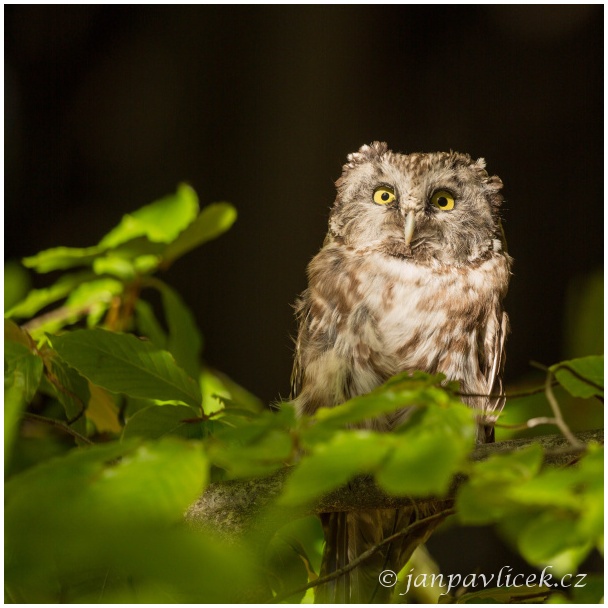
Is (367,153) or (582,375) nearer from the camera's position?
(582,375)

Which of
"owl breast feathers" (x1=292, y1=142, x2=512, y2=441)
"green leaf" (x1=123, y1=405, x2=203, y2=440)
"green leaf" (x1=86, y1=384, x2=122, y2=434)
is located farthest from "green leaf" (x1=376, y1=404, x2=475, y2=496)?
"green leaf" (x1=86, y1=384, x2=122, y2=434)

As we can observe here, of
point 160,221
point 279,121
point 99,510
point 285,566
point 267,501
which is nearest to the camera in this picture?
point 99,510

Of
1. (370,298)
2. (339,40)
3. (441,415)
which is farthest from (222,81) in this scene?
(441,415)

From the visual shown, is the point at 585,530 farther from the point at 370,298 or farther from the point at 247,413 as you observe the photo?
the point at 370,298

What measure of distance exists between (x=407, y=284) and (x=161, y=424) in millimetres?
443

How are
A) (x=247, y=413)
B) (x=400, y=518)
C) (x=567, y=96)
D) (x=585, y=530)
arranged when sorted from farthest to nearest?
(x=567, y=96) < (x=400, y=518) < (x=247, y=413) < (x=585, y=530)

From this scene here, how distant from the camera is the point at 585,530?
36cm

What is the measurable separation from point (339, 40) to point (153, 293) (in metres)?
0.77

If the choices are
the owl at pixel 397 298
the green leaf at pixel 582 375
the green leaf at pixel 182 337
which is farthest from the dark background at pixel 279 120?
the green leaf at pixel 582 375

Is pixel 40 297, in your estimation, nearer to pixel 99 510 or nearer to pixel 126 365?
pixel 126 365

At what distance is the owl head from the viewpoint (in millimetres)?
996

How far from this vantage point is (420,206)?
100 centimetres

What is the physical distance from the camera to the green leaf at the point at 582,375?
568 mm

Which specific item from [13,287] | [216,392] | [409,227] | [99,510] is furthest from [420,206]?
[99,510]
